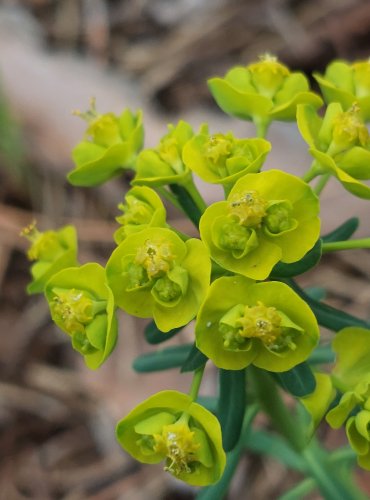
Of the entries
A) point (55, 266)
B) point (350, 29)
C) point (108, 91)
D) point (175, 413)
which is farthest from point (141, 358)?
point (350, 29)

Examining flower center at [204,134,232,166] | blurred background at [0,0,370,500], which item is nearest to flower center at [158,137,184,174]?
flower center at [204,134,232,166]

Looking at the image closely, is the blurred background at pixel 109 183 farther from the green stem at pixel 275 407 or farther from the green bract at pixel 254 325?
the green bract at pixel 254 325

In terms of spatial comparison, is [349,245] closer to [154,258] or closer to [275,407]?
[154,258]

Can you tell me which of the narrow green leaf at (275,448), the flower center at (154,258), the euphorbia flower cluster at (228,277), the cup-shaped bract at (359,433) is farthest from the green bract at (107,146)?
the narrow green leaf at (275,448)

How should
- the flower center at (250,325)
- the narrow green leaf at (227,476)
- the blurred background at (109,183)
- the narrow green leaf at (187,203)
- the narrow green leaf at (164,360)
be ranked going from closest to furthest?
the flower center at (250,325), the narrow green leaf at (187,203), the narrow green leaf at (227,476), the narrow green leaf at (164,360), the blurred background at (109,183)

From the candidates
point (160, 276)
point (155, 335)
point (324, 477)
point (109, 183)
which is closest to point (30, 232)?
point (155, 335)

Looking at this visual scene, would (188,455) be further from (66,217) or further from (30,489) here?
(66,217)
